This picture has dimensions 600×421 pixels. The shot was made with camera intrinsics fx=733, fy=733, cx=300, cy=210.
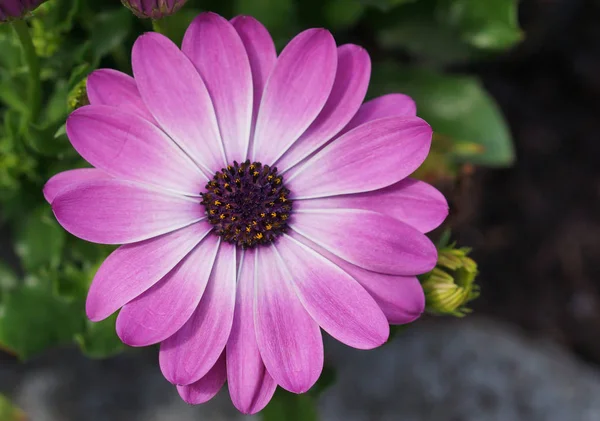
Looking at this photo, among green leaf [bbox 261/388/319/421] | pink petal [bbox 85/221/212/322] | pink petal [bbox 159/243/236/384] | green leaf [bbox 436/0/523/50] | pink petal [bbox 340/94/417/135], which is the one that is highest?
pink petal [bbox 340/94/417/135]

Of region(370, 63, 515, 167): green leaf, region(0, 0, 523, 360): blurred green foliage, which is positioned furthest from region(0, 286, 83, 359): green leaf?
region(370, 63, 515, 167): green leaf

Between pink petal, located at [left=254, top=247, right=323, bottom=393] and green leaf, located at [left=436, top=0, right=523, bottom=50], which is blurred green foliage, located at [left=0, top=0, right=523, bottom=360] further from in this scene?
pink petal, located at [left=254, top=247, right=323, bottom=393]

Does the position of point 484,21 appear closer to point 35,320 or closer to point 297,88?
point 297,88

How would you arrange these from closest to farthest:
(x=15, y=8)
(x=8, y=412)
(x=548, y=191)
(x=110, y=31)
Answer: (x=15, y=8) < (x=110, y=31) < (x=8, y=412) < (x=548, y=191)

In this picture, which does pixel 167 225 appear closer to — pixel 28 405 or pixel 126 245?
pixel 126 245

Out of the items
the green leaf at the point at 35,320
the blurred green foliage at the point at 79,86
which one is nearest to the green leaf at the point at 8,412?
the blurred green foliage at the point at 79,86

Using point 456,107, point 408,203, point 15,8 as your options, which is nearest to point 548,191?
point 456,107
